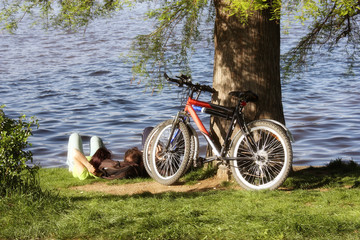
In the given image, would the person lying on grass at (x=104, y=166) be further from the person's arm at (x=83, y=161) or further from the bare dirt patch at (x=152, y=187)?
the bare dirt patch at (x=152, y=187)

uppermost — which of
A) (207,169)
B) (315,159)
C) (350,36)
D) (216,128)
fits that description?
(350,36)

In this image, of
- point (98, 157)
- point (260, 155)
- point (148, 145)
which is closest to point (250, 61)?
point (260, 155)

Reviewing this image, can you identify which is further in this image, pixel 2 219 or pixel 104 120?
pixel 104 120

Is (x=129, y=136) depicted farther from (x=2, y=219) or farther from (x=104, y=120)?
(x=2, y=219)

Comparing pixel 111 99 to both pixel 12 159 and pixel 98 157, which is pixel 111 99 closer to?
pixel 98 157

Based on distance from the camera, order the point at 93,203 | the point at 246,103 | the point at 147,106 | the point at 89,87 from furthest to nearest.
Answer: the point at 89,87, the point at 147,106, the point at 246,103, the point at 93,203

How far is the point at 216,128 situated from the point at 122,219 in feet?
10.4

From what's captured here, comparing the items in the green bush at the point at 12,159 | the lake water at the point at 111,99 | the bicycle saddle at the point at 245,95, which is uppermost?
the bicycle saddle at the point at 245,95

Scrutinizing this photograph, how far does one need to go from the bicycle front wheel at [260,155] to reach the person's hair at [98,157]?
116 inches

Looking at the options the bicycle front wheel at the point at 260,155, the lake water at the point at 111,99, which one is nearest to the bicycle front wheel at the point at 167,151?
the bicycle front wheel at the point at 260,155

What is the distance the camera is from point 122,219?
570 cm

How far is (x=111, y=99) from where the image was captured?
20.1 meters

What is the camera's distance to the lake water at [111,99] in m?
14.4

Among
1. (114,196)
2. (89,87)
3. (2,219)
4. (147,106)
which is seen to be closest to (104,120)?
(147,106)
